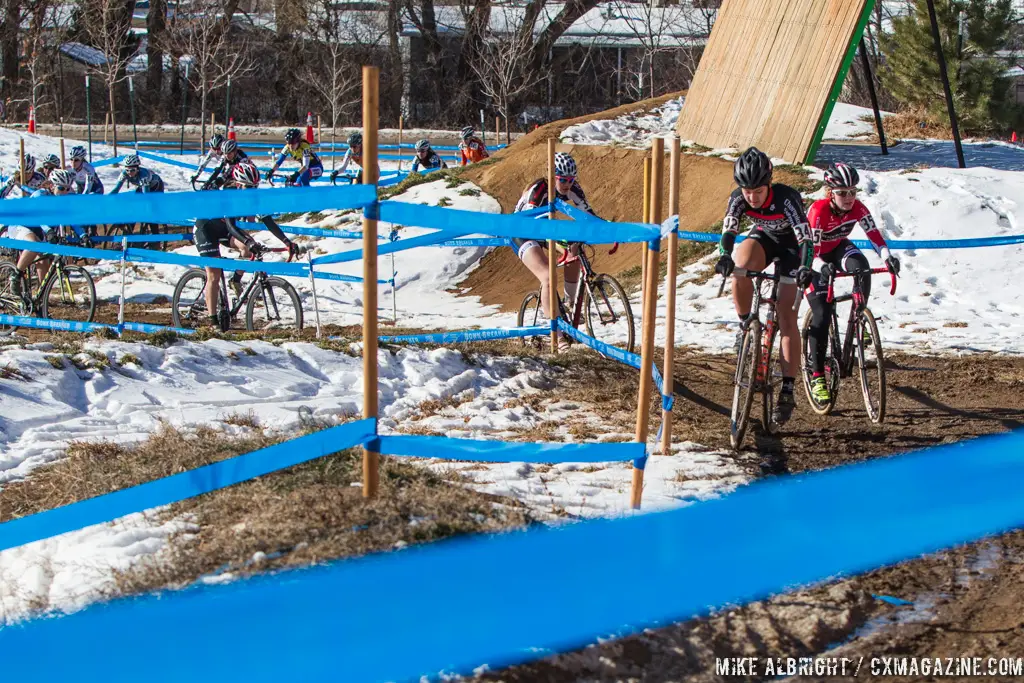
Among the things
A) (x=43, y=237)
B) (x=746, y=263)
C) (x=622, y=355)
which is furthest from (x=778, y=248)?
(x=43, y=237)

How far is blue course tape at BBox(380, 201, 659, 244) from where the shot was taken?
477 centimetres

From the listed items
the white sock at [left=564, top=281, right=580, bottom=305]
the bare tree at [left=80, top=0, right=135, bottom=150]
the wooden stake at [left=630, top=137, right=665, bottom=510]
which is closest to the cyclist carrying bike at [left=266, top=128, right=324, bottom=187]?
the white sock at [left=564, top=281, right=580, bottom=305]

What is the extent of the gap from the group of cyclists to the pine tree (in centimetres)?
2278

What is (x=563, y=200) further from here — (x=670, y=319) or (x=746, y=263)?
(x=670, y=319)

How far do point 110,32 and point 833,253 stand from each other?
35507 millimetres

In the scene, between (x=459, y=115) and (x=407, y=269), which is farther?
(x=459, y=115)

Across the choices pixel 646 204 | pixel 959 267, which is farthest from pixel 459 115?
pixel 646 204

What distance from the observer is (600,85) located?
166ft

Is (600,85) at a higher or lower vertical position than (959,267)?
higher

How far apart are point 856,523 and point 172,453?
4614mm

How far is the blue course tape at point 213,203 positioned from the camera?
4.50 m

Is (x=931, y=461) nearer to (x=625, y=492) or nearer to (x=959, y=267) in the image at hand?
(x=625, y=492)

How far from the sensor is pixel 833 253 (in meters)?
7.55

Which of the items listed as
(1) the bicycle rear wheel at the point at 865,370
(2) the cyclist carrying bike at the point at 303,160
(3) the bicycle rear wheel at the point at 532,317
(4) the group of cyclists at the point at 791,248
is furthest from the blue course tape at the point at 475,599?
(2) the cyclist carrying bike at the point at 303,160
